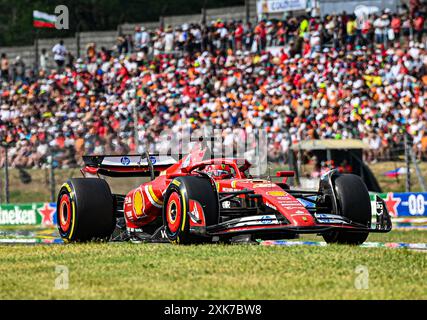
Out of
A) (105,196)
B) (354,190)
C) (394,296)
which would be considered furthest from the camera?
(105,196)

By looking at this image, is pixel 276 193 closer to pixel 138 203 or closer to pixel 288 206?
pixel 288 206

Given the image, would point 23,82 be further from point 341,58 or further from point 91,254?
point 91,254

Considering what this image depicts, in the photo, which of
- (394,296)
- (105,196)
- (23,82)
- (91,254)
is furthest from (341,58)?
(394,296)

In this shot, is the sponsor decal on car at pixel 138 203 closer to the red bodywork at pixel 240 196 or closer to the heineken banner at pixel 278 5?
the red bodywork at pixel 240 196

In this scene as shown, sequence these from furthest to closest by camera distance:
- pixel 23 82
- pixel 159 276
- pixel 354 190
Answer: pixel 23 82 < pixel 354 190 < pixel 159 276

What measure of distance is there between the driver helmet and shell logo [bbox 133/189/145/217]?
100 cm

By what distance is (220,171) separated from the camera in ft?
43.2

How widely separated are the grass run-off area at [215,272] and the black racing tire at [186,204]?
0.28m

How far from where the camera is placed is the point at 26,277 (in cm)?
956

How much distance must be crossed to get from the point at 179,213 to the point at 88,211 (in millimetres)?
1742

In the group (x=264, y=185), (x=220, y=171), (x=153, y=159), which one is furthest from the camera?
(x=153, y=159)

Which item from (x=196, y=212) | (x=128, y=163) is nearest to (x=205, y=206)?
(x=196, y=212)

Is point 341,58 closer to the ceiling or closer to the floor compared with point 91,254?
closer to the ceiling

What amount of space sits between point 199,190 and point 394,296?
14.1 ft
